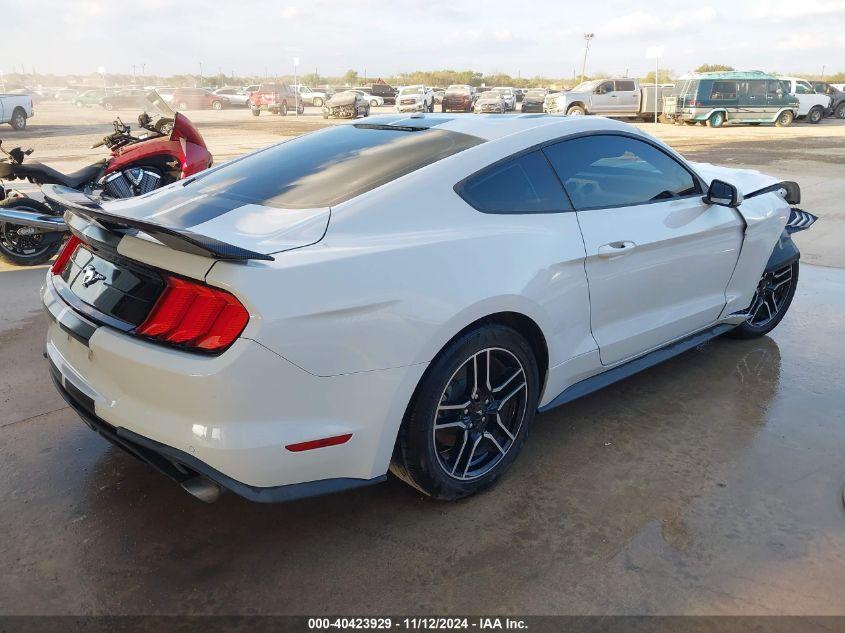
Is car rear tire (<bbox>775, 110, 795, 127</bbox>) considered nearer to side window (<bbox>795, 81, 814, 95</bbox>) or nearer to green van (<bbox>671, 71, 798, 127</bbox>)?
green van (<bbox>671, 71, 798, 127</bbox>)

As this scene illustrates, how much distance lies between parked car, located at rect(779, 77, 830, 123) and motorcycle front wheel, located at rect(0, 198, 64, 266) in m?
29.6

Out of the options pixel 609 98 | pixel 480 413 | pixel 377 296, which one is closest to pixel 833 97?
pixel 609 98

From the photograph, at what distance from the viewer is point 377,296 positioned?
7.38 feet

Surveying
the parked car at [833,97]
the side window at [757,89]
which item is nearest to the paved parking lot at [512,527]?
the side window at [757,89]

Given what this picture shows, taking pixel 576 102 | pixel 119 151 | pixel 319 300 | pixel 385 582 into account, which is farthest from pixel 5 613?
pixel 576 102

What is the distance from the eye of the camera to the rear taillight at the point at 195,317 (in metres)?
2.06

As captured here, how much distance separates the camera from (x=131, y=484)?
2.89 meters

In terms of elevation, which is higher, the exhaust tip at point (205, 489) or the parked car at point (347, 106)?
the parked car at point (347, 106)

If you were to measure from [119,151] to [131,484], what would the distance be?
5071 mm

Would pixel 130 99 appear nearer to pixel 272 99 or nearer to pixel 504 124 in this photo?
pixel 504 124

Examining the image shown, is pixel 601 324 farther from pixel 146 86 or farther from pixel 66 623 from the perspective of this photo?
pixel 146 86

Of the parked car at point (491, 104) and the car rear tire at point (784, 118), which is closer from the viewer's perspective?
the car rear tire at point (784, 118)

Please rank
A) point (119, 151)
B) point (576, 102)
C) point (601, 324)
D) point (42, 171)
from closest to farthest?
point (601, 324), point (42, 171), point (119, 151), point (576, 102)

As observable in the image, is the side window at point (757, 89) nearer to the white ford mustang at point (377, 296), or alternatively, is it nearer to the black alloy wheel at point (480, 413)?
the white ford mustang at point (377, 296)
